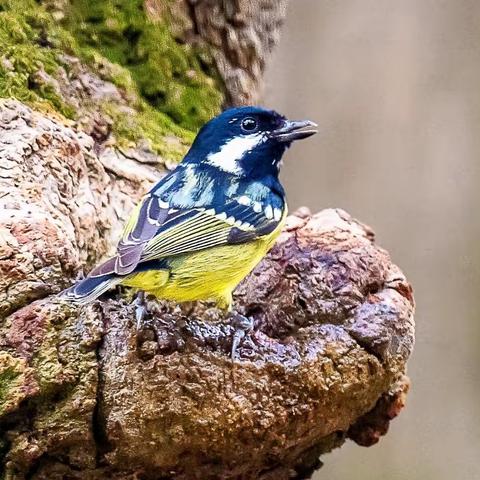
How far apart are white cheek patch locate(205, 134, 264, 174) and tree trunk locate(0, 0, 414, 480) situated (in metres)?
0.20

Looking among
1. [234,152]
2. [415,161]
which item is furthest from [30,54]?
[415,161]

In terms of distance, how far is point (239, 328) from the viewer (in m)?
1.58

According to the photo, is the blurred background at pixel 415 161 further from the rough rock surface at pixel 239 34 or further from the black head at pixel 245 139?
the black head at pixel 245 139

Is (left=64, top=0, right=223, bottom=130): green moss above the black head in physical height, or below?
above

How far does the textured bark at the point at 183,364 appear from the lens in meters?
1.44

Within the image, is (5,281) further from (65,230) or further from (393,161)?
(393,161)

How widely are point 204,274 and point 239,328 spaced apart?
12 centimetres

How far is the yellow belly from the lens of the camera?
156cm

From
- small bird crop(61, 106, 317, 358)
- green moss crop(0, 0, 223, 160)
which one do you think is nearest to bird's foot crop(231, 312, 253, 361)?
small bird crop(61, 106, 317, 358)

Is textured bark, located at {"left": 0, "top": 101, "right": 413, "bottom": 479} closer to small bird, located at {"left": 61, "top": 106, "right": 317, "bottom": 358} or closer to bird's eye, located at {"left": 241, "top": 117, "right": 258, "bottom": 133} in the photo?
small bird, located at {"left": 61, "top": 106, "right": 317, "bottom": 358}

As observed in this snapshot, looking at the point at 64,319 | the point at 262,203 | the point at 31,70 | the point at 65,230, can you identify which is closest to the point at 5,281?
the point at 64,319

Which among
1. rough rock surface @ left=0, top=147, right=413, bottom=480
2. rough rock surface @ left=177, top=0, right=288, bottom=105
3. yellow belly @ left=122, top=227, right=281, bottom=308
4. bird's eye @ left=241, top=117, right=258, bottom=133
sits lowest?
rough rock surface @ left=0, top=147, right=413, bottom=480

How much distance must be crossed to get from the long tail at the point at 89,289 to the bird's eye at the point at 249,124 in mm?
553

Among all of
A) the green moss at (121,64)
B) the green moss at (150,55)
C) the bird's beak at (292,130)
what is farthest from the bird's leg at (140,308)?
the green moss at (150,55)
